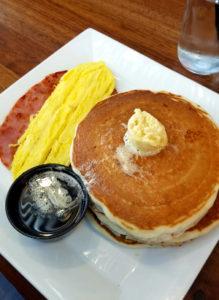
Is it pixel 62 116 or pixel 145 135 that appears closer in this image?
pixel 145 135

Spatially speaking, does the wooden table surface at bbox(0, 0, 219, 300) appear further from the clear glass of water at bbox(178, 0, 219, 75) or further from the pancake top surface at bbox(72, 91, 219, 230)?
the pancake top surface at bbox(72, 91, 219, 230)

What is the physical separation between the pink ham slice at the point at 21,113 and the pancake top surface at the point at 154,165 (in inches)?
17.8

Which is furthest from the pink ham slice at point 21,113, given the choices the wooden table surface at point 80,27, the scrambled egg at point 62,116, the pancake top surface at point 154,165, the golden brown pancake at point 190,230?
the golden brown pancake at point 190,230

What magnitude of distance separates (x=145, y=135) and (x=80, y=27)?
1.52 m

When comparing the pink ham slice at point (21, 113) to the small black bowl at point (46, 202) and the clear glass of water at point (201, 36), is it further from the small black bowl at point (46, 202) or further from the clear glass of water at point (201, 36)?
the clear glass of water at point (201, 36)

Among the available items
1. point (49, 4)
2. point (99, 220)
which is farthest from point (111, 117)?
point (49, 4)

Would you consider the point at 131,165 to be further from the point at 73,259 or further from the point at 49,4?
the point at 49,4

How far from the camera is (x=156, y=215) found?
1.29 m

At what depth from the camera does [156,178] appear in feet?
4.48

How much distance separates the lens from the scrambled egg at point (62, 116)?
1719 mm

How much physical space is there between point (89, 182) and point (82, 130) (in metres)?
0.31

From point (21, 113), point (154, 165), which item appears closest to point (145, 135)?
point (154, 165)

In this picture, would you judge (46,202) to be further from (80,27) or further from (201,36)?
(80,27)

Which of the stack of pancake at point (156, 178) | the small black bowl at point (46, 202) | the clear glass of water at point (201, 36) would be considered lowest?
the small black bowl at point (46, 202)
